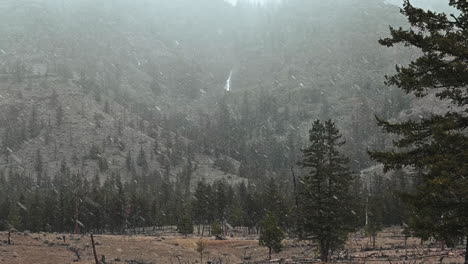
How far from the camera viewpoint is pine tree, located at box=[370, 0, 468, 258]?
1481 cm

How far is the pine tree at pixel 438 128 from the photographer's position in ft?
48.6

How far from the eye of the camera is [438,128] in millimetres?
15258

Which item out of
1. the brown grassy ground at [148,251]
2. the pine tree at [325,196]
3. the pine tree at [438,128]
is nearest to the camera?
the pine tree at [438,128]

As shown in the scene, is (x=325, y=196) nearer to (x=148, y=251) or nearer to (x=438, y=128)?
(x=438, y=128)

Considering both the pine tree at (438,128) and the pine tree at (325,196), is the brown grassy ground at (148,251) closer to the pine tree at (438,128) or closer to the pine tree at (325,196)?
the pine tree at (325,196)

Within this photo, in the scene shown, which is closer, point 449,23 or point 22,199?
point 449,23

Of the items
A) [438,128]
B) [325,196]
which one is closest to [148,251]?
[325,196]

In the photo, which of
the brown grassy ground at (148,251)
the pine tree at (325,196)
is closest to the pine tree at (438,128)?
A: the pine tree at (325,196)

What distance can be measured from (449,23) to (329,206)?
25768 mm

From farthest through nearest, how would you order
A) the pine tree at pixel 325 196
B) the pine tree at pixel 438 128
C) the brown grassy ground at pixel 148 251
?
the brown grassy ground at pixel 148 251 → the pine tree at pixel 325 196 → the pine tree at pixel 438 128

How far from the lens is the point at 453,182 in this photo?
45.4 feet

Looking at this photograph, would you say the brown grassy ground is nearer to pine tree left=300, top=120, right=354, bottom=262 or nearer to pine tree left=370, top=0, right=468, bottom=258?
pine tree left=300, top=120, right=354, bottom=262

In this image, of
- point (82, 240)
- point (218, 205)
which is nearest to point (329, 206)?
point (82, 240)

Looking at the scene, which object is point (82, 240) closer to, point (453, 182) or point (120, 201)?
point (120, 201)
